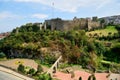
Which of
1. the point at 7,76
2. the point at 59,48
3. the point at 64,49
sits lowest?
the point at 7,76

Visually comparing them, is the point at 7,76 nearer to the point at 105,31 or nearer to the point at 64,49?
the point at 64,49

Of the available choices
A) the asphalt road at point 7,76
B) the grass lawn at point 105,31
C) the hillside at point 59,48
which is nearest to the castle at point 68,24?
the grass lawn at point 105,31

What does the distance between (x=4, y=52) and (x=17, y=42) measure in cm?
281

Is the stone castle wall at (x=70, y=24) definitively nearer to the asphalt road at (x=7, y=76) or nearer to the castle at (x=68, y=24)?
the castle at (x=68, y=24)

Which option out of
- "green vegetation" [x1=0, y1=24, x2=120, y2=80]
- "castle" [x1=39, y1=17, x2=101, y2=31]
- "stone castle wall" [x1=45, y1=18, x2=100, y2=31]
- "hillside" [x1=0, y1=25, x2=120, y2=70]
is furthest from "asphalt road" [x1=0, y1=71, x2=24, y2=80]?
"stone castle wall" [x1=45, y1=18, x2=100, y2=31]

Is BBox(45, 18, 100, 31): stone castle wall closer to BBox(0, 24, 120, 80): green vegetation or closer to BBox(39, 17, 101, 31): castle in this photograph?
BBox(39, 17, 101, 31): castle

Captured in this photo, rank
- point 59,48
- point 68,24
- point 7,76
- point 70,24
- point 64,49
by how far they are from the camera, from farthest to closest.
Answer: point 70,24
point 68,24
point 59,48
point 64,49
point 7,76

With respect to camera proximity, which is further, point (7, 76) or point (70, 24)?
point (70, 24)

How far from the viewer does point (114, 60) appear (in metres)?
44.2

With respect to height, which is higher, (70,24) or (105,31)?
(70,24)

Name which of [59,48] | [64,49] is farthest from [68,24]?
[64,49]

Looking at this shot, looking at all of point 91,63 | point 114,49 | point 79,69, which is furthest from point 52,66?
point 114,49

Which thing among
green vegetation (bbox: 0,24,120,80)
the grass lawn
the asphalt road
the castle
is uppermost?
the castle

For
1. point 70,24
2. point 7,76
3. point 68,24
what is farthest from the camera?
point 70,24
